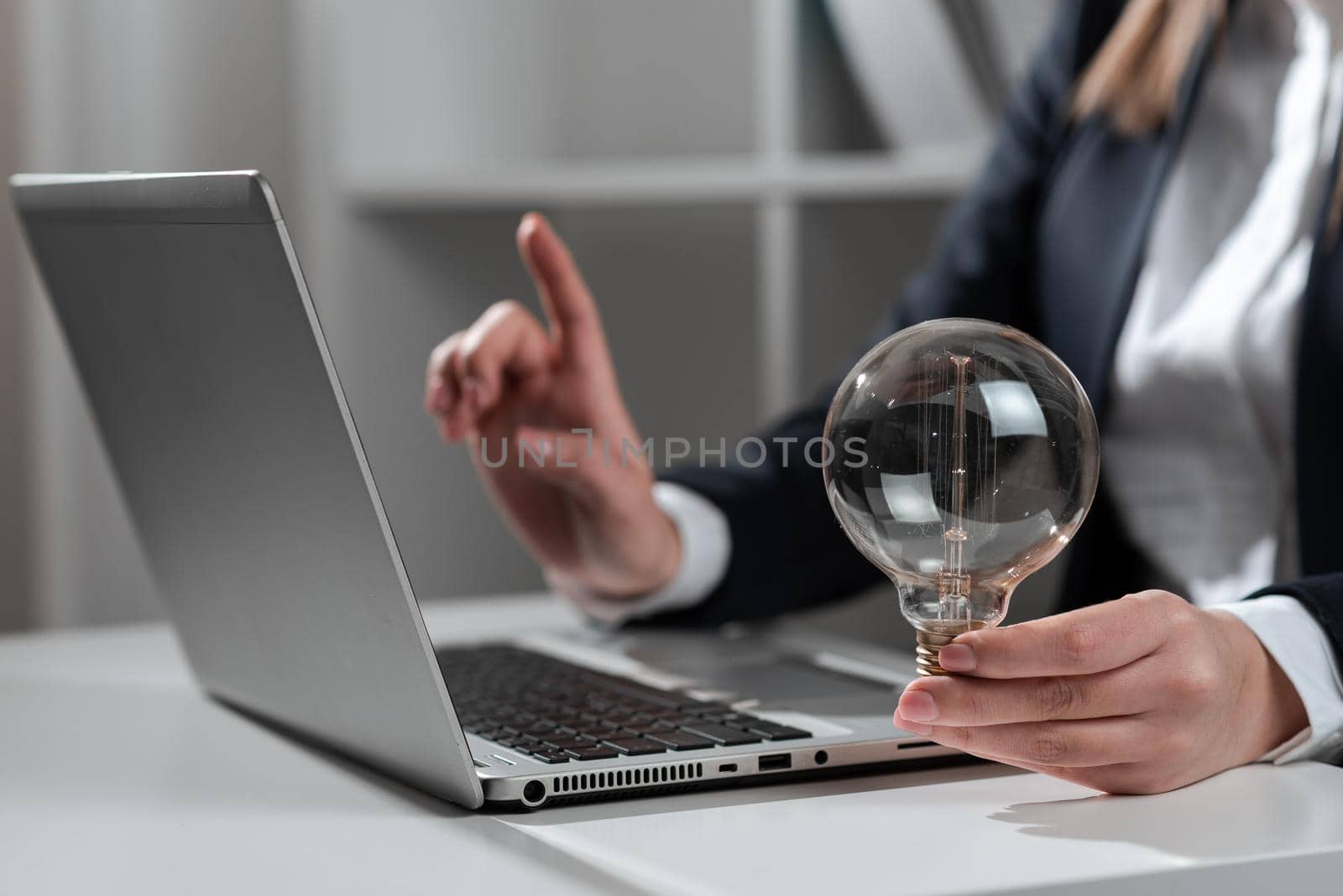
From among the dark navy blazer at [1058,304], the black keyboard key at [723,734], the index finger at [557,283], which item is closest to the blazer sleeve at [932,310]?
the dark navy blazer at [1058,304]

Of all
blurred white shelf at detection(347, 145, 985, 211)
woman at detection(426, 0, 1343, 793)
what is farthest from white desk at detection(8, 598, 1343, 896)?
blurred white shelf at detection(347, 145, 985, 211)

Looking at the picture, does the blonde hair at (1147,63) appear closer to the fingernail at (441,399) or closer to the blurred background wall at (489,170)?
the blurred background wall at (489,170)

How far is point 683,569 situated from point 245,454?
1.30 ft

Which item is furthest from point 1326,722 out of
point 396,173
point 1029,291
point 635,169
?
point 396,173

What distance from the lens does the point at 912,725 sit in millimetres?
497

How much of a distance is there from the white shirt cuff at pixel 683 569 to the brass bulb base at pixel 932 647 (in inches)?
16.7

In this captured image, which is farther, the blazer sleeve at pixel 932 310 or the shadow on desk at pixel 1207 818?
the blazer sleeve at pixel 932 310

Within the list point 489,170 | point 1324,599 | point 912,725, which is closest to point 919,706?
point 912,725

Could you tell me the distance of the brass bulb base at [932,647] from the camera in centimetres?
50

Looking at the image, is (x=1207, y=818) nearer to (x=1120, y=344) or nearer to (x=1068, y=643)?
(x=1068, y=643)

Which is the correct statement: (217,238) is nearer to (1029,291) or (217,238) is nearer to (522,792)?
(522,792)

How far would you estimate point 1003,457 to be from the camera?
0.48 m

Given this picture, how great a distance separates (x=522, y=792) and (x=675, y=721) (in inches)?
4.0

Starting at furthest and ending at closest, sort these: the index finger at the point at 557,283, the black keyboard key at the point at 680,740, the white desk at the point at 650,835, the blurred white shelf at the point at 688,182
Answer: the blurred white shelf at the point at 688,182 < the index finger at the point at 557,283 < the black keyboard key at the point at 680,740 < the white desk at the point at 650,835
